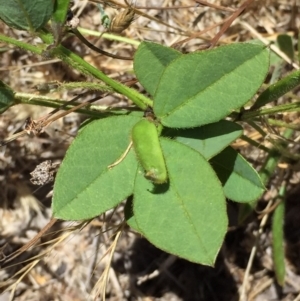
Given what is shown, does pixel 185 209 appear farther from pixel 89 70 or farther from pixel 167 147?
pixel 89 70

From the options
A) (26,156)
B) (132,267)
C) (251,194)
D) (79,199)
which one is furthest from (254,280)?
(79,199)

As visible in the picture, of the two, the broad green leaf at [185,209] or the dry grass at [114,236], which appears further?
the dry grass at [114,236]

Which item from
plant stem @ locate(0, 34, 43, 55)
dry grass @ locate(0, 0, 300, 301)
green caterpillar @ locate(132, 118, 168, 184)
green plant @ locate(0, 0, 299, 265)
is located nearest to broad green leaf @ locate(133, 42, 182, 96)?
green plant @ locate(0, 0, 299, 265)

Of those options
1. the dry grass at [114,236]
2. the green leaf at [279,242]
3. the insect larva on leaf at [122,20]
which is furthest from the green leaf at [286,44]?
the insect larva on leaf at [122,20]

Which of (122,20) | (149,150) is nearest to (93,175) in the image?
(149,150)

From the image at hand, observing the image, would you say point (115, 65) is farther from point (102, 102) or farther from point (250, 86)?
point (250, 86)

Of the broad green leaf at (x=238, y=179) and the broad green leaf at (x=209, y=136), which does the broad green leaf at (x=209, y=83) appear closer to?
the broad green leaf at (x=209, y=136)
